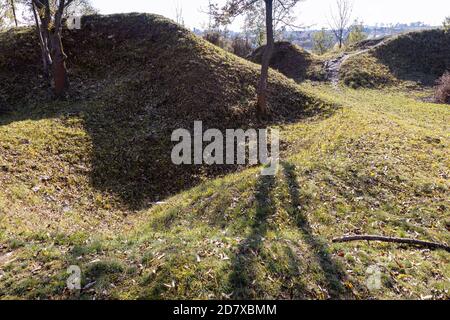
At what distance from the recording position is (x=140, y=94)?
52.0ft

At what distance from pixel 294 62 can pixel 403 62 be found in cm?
1047

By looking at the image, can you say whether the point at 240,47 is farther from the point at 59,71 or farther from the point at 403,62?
the point at 59,71

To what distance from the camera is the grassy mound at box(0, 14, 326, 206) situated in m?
11.6

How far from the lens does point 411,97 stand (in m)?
24.4

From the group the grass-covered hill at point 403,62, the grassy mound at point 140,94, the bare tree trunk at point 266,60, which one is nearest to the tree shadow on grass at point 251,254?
the grassy mound at point 140,94

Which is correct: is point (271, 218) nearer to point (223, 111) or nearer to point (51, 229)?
point (51, 229)

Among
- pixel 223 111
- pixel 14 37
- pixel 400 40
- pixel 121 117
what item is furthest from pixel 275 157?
pixel 400 40

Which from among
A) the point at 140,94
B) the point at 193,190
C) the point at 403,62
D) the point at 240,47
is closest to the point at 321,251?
the point at 193,190

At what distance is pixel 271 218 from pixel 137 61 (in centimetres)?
1422

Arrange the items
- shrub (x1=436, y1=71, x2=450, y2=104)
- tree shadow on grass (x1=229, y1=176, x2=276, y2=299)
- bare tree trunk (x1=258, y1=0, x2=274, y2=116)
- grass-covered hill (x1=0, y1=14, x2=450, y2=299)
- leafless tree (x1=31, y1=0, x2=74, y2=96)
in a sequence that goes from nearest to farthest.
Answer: tree shadow on grass (x1=229, y1=176, x2=276, y2=299)
grass-covered hill (x1=0, y1=14, x2=450, y2=299)
bare tree trunk (x1=258, y1=0, x2=274, y2=116)
leafless tree (x1=31, y1=0, x2=74, y2=96)
shrub (x1=436, y1=71, x2=450, y2=104)

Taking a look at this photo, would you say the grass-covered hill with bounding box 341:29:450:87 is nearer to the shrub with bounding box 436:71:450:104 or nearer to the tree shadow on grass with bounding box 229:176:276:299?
the shrub with bounding box 436:71:450:104

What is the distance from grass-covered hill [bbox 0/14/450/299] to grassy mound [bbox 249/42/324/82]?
12.4m

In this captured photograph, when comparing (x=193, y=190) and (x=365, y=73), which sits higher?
(x=365, y=73)

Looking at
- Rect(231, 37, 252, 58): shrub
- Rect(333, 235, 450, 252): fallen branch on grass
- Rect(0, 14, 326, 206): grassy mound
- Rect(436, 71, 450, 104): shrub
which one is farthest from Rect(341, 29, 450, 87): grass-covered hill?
Rect(333, 235, 450, 252): fallen branch on grass
